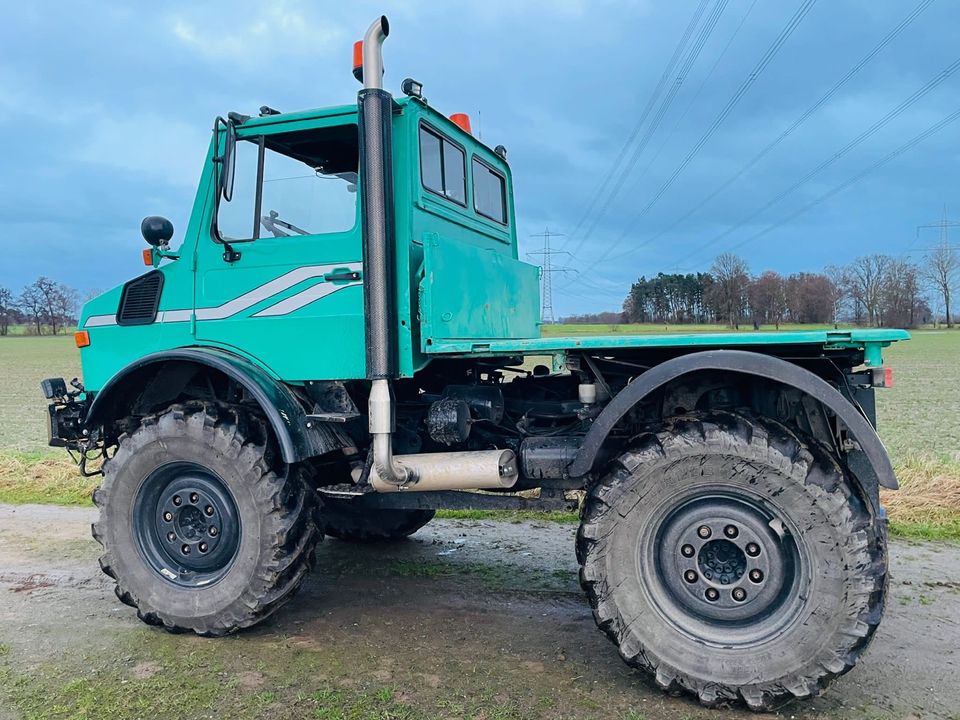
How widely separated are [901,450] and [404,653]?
26.8 feet

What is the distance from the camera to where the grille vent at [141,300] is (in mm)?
4793

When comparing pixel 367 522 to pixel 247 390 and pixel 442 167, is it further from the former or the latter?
pixel 442 167

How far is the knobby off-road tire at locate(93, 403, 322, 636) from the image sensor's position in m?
4.29

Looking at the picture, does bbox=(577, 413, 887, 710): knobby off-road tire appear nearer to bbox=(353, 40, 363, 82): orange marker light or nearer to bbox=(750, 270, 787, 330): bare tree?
bbox=(353, 40, 363, 82): orange marker light

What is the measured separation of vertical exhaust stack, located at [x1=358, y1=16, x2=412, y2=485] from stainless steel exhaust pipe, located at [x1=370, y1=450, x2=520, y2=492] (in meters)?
0.15

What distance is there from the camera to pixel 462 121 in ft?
17.1

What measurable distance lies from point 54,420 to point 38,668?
177 centimetres

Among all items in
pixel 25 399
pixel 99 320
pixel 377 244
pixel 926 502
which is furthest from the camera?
pixel 25 399

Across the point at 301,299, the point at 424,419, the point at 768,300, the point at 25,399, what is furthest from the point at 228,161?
the point at 25,399

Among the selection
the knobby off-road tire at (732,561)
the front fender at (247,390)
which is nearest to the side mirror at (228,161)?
the front fender at (247,390)

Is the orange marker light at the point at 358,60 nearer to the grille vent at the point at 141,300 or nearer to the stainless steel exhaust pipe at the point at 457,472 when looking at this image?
the grille vent at the point at 141,300

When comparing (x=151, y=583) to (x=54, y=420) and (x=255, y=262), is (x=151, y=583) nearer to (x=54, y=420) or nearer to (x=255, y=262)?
(x=54, y=420)

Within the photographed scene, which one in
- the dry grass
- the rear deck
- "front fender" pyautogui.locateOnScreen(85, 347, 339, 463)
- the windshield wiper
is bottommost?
the dry grass

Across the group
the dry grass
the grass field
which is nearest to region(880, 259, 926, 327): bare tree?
the grass field
